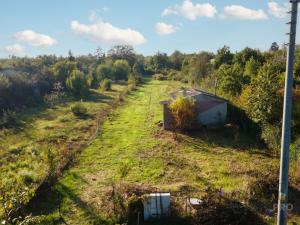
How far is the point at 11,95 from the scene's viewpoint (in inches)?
1654

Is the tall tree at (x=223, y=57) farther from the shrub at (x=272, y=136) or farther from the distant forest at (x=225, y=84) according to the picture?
the shrub at (x=272, y=136)

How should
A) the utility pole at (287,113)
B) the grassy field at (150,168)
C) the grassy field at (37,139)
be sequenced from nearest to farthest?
the utility pole at (287,113) < the grassy field at (150,168) < the grassy field at (37,139)

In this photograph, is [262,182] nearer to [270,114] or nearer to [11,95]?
[270,114]

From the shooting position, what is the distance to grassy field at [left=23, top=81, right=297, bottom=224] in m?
14.0

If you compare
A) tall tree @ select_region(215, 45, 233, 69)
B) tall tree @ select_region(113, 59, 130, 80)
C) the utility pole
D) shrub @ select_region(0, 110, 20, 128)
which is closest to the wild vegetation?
shrub @ select_region(0, 110, 20, 128)

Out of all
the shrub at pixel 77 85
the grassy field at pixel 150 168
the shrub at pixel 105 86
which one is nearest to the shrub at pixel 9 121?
the grassy field at pixel 150 168

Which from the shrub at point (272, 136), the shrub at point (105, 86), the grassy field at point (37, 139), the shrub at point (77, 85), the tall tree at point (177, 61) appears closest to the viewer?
the grassy field at point (37, 139)

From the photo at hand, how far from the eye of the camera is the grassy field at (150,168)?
14.0 meters

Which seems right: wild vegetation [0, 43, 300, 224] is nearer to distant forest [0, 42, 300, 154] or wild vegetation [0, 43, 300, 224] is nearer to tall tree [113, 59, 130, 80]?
distant forest [0, 42, 300, 154]

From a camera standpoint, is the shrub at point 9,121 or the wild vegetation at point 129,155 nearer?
the wild vegetation at point 129,155

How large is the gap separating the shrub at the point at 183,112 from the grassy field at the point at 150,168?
101 cm

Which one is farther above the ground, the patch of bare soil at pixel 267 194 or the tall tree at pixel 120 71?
the tall tree at pixel 120 71

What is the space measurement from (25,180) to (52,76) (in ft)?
132

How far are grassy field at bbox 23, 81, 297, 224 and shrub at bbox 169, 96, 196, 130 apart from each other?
3.30ft
